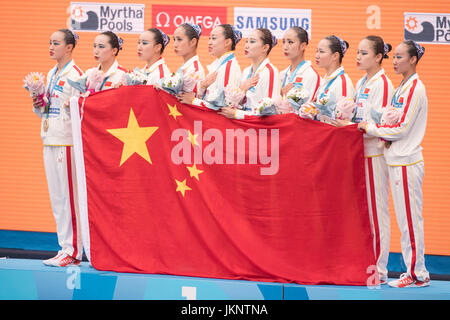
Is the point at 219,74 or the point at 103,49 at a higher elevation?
the point at 103,49

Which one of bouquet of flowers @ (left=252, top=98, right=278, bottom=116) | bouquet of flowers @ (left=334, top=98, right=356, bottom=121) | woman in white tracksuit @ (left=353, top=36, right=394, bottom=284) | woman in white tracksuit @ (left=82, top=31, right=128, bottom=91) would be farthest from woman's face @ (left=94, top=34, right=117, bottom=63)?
woman in white tracksuit @ (left=353, top=36, right=394, bottom=284)

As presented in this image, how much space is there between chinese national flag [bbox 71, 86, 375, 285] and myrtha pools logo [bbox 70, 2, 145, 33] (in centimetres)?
230

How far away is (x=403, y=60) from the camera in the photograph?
13.8 feet

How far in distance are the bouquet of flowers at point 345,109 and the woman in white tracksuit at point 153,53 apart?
4.54ft

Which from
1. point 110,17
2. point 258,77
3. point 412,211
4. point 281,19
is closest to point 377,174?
point 412,211

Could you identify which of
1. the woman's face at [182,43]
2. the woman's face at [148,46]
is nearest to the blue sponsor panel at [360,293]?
the woman's face at [182,43]

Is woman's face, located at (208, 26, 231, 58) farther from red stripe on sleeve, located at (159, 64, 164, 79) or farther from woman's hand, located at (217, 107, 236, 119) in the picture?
woman's hand, located at (217, 107, 236, 119)

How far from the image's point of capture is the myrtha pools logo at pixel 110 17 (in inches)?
261

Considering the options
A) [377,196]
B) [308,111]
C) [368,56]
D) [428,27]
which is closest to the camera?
[308,111]

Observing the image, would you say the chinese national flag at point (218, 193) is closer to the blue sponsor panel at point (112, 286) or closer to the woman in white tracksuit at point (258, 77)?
the blue sponsor panel at point (112, 286)

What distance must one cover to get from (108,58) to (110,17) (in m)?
2.01

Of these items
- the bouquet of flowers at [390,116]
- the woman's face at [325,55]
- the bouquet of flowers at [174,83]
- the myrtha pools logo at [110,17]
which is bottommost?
the bouquet of flowers at [390,116]

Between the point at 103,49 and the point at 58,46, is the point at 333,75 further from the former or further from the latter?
the point at 58,46

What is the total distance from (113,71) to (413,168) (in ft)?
7.73
